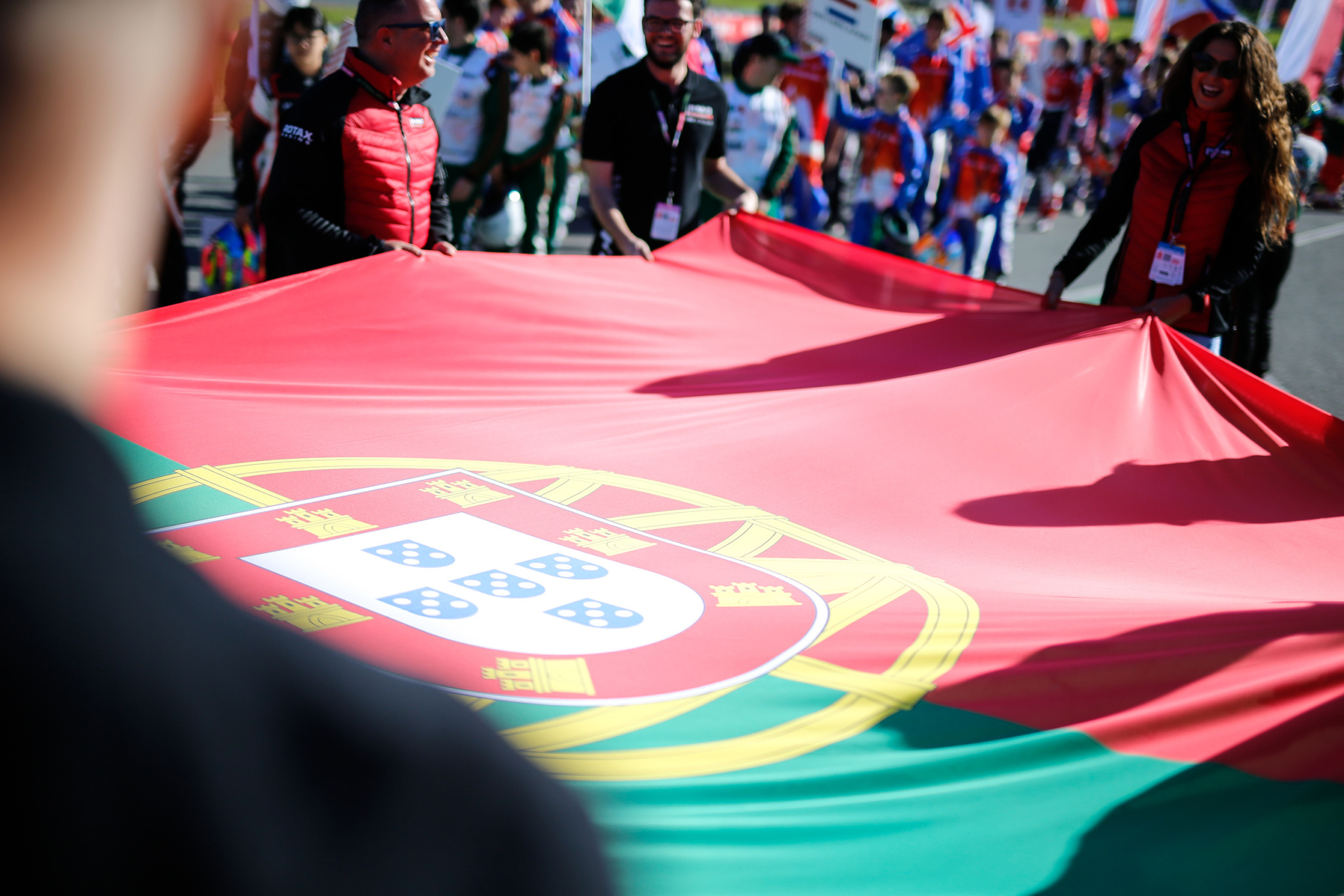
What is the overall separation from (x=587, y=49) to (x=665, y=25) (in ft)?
7.24

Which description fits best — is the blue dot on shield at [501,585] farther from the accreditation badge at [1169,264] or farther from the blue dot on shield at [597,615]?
the accreditation badge at [1169,264]

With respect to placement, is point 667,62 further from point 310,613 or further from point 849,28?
point 849,28

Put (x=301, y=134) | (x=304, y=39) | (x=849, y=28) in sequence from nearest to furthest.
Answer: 1. (x=301, y=134)
2. (x=304, y=39)
3. (x=849, y=28)

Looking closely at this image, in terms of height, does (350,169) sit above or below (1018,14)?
below

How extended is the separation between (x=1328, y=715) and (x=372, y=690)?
6.23ft

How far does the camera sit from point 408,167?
3.66 metres

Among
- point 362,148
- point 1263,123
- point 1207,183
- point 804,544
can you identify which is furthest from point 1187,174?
point 362,148

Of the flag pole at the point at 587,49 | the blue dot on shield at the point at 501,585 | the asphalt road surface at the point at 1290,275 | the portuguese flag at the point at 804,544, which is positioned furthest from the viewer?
the asphalt road surface at the point at 1290,275

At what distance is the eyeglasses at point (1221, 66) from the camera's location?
3525 mm

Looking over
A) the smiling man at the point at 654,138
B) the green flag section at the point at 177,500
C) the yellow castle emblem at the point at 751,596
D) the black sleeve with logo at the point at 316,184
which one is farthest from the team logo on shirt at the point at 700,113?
the yellow castle emblem at the point at 751,596

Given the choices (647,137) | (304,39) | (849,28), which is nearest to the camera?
(647,137)

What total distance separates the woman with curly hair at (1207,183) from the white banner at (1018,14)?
34.9ft

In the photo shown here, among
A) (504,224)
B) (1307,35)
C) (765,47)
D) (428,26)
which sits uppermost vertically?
(1307,35)

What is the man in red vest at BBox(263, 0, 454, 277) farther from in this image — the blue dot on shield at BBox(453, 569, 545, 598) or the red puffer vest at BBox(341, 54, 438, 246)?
the blue dot on shield at BBox(453, 569, 545, 598)
